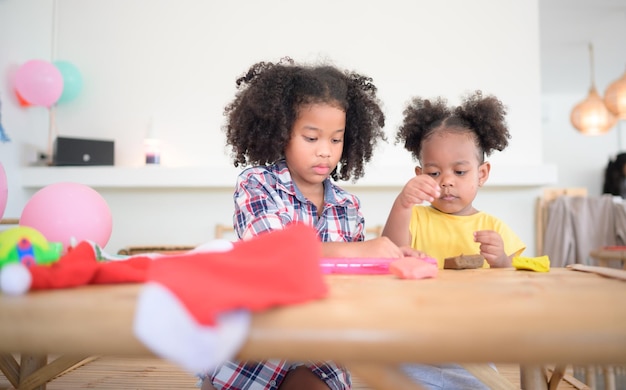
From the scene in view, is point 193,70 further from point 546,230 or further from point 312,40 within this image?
point 546,230

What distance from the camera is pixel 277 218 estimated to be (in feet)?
4.12

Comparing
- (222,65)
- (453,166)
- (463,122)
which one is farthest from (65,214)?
(222,65)

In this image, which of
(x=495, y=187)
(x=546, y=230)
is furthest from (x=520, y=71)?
(x=546, y=230)

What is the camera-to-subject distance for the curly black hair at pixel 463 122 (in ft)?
5.79

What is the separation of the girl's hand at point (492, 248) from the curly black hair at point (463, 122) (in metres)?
0.47

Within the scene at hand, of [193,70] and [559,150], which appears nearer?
[193,70]

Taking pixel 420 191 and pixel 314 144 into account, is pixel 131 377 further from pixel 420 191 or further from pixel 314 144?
pixel 420 191

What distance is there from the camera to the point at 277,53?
3.97 m

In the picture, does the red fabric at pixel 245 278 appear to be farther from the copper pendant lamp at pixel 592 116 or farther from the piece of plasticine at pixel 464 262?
the copper pendant lamp at pixel 592 116

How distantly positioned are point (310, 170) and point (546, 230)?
2.96 meters

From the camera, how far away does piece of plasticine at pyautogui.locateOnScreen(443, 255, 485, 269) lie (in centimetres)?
111

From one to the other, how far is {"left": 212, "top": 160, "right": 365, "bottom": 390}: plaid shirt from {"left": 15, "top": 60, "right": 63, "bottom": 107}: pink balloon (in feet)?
8.22

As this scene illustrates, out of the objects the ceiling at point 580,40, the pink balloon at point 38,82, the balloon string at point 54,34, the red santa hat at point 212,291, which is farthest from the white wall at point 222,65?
the red santa hat at point 212,291

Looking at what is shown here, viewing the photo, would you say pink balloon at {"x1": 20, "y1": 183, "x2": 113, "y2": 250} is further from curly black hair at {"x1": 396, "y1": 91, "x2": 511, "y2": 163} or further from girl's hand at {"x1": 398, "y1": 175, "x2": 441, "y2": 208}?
curly black hair at {"x1": 396, "y1": 91, "x2": 511, "y2": 163}
